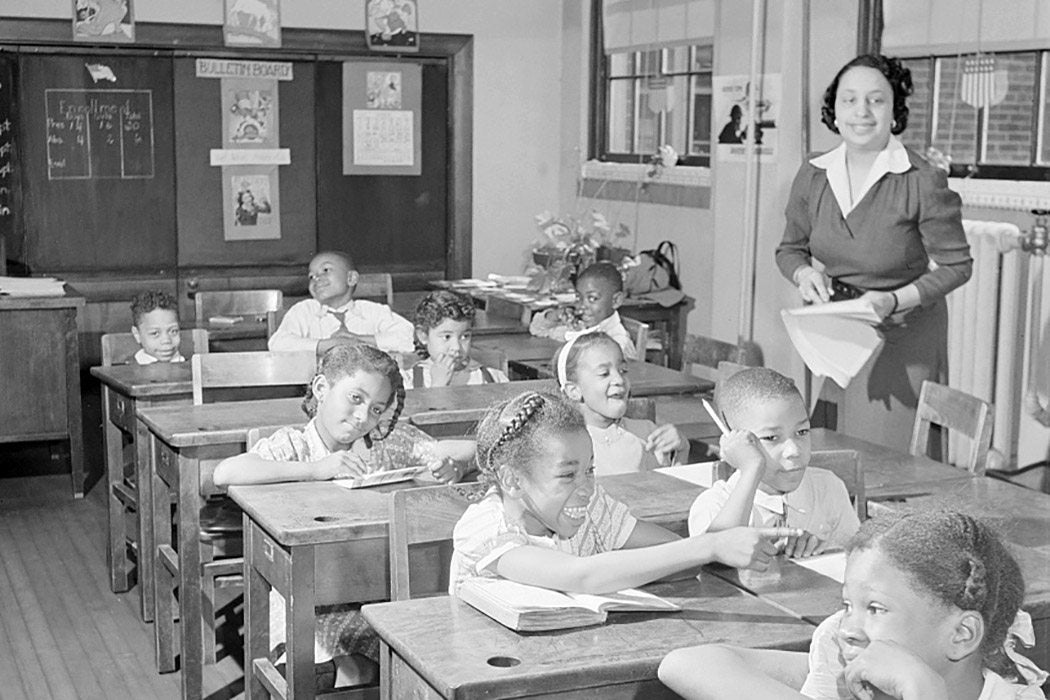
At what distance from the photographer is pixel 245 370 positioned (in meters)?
4.18

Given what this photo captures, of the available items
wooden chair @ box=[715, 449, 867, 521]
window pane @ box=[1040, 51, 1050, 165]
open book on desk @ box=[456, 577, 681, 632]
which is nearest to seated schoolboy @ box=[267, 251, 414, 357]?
window pane @ box=[1040, 51, 1050, 165]

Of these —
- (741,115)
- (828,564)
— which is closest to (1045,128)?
(741,115)

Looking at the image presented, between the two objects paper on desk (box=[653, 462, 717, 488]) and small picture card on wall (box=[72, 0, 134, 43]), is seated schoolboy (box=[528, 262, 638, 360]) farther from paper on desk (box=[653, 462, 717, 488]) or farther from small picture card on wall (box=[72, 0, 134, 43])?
small picture card on wall (box=[72, 0, 134, 43])

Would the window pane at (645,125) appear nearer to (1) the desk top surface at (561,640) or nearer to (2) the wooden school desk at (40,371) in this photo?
(2) the wooden school desk at (40,371)

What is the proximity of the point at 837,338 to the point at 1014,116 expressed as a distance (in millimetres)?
1907

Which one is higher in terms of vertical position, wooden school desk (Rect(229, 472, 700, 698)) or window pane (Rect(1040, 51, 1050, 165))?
window pane (Rect(1040, 51, 1050, 165))

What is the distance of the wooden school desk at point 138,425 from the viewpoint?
4.09 m

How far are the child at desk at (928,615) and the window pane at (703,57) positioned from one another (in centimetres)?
510

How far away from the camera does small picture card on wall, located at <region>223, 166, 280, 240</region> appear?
7164 millimetres

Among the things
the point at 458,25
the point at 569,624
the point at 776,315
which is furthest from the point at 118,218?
the point at 569,624

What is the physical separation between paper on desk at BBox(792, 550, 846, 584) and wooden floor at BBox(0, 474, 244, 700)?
177 cm

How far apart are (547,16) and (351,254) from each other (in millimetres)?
1684

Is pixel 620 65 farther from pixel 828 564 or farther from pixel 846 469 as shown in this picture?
pixel 828 564

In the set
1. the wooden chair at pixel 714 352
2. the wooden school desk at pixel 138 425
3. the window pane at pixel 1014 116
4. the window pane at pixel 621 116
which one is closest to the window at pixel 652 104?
the window pane at pixel 621 116
